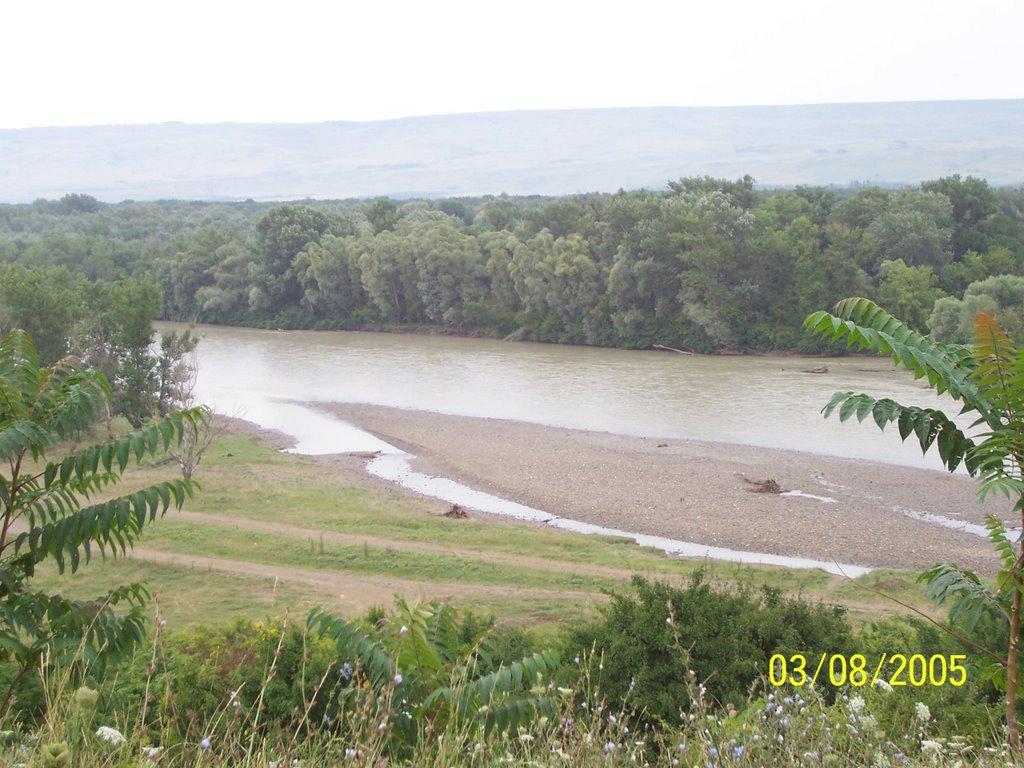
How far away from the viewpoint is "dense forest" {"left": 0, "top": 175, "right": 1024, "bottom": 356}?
5659 centimetres

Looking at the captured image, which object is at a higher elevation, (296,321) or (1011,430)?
(1011,430)

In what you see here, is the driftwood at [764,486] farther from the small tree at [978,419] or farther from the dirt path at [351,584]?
the small tree at [978,419]

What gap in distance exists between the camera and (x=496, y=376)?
5094cm

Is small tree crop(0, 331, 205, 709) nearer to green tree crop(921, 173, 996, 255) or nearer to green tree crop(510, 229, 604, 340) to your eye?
green tree crop(510, 229, 604, 340)

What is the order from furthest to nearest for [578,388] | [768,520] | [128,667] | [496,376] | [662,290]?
[662,290]
[496,376]
[578,388]
[768,520]
[128,667]

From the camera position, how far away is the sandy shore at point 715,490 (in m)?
22.8

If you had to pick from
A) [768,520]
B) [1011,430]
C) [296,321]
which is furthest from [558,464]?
[296,321]

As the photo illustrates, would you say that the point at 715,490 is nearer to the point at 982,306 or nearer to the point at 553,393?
the point at 553,393

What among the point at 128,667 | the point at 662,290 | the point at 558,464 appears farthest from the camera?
the point at 662,290

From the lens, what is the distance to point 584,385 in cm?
4716

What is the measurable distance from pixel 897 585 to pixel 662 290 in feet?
142

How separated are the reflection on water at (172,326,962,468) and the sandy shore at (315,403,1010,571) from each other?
2.44 meters

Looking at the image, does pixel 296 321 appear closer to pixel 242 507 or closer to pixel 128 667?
pixel 242 507

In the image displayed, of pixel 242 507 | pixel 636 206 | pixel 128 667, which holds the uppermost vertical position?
pixel 636 206
